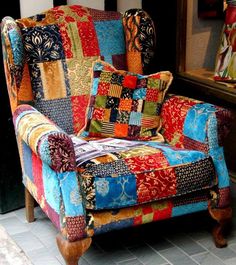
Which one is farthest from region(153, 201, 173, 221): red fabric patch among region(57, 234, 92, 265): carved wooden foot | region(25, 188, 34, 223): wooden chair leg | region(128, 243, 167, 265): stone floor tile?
region(25, 188, 34, 223): wooden chair leg

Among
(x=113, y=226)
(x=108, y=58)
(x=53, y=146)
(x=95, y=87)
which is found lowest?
(x=113, y=226)

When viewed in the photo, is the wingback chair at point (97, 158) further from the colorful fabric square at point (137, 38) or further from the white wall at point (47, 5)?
the white wall at point (47, 5)

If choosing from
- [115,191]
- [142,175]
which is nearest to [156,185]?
[142,175]

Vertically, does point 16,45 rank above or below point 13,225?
above

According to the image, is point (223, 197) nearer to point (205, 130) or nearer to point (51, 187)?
Result: point (205, 130)

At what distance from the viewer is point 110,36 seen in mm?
2906

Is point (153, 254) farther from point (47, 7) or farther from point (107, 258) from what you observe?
point (47, 7)

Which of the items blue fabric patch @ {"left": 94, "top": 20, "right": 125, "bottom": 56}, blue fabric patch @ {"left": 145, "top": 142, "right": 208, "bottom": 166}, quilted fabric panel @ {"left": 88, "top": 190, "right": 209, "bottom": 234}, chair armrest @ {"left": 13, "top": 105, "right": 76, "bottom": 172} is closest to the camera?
chair armrest @ {"left": 13, "top": 105, "right": 76, "bottom": 172}

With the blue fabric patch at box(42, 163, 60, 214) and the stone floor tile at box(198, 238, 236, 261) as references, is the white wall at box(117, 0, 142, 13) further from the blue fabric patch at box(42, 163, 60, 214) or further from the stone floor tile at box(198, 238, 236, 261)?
the stone floor tile at box(198, 238, 236, 261)

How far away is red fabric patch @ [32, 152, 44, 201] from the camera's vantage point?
2471 mm

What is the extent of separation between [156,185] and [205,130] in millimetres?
345

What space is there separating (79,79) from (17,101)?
33 centimetres

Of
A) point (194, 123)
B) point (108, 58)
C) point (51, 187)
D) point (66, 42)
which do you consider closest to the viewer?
point (51, 187)

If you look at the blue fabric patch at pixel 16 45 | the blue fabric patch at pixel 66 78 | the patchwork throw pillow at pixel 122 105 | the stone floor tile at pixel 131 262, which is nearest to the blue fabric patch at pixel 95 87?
the patchwork throw pillow at pixel 122 105
